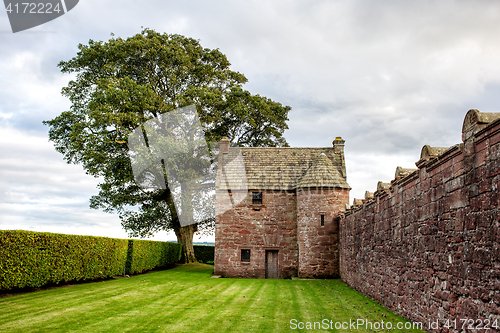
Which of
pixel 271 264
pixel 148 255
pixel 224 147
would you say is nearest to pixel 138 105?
pixel 224 147

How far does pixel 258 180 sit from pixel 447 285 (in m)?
14.7

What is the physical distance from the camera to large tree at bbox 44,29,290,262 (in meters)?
21.3

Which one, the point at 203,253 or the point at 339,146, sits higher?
the point at 339,146

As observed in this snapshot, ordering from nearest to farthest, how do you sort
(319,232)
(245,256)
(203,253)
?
(319,232), (245,256), (203,253)

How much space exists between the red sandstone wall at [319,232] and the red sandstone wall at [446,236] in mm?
7500

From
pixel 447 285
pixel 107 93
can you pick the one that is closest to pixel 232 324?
pixel 447 285

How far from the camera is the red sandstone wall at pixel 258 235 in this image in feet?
63.9

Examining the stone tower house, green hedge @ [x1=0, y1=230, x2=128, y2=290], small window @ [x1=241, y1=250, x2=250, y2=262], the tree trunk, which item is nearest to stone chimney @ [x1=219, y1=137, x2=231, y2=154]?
the stone tower house

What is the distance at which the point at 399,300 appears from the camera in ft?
28.2

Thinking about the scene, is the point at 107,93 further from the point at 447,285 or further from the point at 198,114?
the point at 447,285

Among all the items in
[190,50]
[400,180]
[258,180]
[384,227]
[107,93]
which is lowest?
[384,227]

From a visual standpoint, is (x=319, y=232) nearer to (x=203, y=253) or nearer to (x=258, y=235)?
(x=258, y=235)

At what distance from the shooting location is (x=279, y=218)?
784 inches

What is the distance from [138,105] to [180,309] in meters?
15.7
